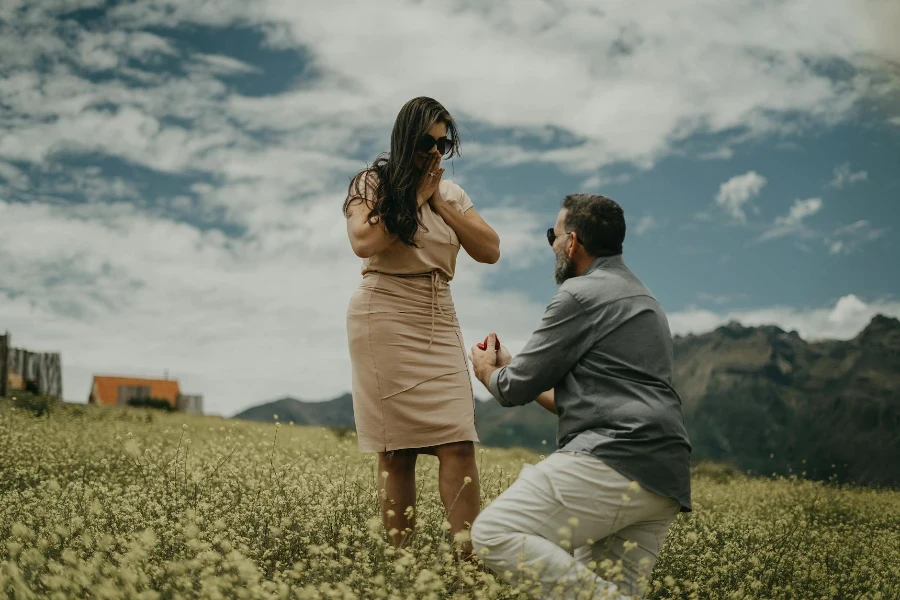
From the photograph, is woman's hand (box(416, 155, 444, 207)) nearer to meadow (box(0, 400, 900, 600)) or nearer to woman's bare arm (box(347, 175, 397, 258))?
woman's bare arm (box(347, 175, 397, 258))

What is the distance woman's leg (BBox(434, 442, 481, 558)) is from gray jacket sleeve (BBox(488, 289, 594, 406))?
2.99 feet

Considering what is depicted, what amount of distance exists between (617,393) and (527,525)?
71cm

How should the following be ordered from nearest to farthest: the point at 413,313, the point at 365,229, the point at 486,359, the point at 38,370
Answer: the point at 486,359, the point at 365,229, the point at 413,313, the point at 38,370

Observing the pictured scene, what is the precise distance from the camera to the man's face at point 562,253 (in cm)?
398

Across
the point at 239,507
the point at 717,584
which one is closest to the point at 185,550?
the point at 239,507

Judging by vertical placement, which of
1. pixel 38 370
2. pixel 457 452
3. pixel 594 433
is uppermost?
pixel 38 370

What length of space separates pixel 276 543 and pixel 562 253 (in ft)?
8.30

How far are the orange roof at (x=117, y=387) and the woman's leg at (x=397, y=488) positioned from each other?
4768cm

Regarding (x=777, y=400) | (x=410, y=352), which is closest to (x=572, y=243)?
(x=410, y=352)

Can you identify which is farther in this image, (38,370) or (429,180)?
(38,370)

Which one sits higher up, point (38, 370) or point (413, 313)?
point (38, 370)

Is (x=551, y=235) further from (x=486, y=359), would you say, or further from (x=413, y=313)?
(x=413, y=313)

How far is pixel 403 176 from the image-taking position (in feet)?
15.1

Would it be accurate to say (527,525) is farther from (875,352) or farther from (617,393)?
(875,352)
